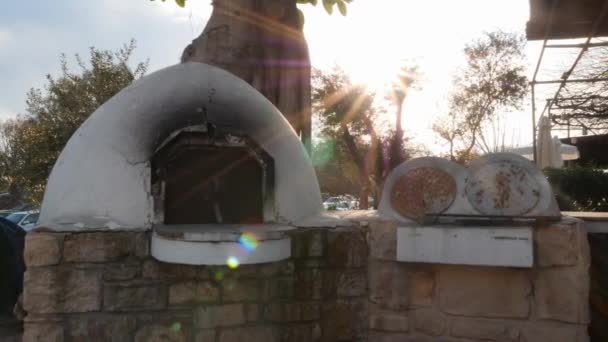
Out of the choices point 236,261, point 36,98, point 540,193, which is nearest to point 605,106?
point 540,193

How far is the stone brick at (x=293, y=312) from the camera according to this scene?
9.33 ft

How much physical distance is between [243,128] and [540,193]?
6.09 feet

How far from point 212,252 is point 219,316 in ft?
2.03

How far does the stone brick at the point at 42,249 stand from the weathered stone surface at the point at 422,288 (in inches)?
83.4

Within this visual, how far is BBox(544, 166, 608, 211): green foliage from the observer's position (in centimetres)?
760

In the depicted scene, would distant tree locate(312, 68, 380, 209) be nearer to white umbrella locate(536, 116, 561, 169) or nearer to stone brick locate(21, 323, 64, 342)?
white umbrella locate(536, 116, 561, 169)

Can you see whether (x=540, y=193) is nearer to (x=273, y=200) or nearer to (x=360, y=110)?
(x=273, y=200)

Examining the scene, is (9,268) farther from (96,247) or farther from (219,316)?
(219,316)

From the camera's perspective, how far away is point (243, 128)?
2.97m

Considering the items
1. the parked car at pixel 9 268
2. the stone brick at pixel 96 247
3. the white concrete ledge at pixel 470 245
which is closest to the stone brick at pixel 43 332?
the stone brick at pixel 96 247

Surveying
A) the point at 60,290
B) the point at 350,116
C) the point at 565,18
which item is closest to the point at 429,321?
the point at 60,290

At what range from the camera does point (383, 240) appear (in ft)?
9.47

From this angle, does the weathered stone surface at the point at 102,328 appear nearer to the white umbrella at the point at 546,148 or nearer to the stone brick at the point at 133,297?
the stone brick at the point at 133,297

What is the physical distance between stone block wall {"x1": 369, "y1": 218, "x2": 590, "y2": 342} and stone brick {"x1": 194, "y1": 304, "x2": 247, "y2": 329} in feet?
2.76
